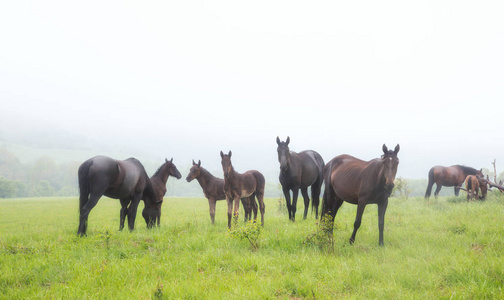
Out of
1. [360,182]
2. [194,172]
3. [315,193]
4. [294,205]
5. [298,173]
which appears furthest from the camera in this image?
[315,193]

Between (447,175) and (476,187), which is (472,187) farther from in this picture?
(447,175)

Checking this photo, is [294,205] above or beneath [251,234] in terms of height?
beneath

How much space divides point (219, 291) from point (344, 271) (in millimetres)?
2373

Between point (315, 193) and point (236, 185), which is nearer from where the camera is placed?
point (236, 185)

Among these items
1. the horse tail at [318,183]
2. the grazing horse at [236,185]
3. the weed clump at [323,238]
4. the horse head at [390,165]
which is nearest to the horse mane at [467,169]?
the horse tail at [318,183]

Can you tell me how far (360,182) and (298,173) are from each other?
407cm

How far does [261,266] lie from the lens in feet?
18.3

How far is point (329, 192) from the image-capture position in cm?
880

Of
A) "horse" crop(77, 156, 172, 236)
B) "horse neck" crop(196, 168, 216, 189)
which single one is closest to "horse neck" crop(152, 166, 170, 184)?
"horse" crop(77, 156, 172, 236)

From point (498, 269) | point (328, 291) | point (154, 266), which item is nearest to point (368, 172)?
point (498, 269)

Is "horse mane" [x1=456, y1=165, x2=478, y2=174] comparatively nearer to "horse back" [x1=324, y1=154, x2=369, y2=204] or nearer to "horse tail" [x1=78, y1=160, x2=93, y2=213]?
"horse back" [x1=324, y1=154, x2=369, y2=204]

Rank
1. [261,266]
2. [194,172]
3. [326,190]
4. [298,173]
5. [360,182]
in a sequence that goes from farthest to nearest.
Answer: [194,172]
[298,173]
[326,190]
[360,182]
[261,266]

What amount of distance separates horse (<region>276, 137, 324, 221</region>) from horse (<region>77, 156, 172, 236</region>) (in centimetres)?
529

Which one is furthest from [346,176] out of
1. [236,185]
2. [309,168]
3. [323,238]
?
[309,168]
